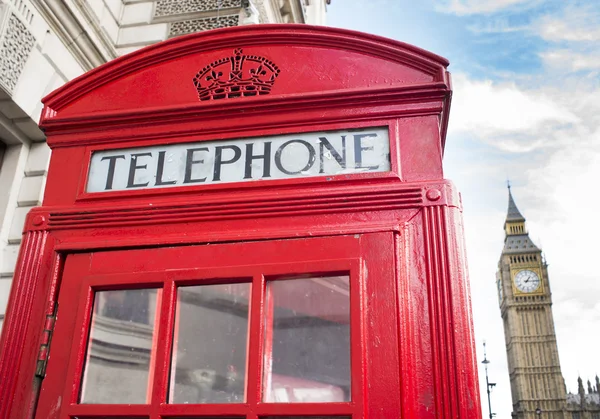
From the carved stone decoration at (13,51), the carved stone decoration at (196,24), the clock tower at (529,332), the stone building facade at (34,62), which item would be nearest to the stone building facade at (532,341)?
the clock tower at (529,332)

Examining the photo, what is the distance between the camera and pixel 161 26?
546cm

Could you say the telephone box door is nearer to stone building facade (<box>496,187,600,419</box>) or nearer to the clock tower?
the clock tower

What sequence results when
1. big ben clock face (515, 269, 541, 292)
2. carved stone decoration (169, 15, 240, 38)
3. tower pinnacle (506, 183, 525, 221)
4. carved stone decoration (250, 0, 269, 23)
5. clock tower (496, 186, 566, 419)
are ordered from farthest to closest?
tower pinnacle (506, 183, 525, 221), big ben clock face (515, 269, 541, 292), clock tower (496, 186, 566, 419), carved stone decoration (250, 0, 269, 23), carved stone decoration (169, 15, 240, 38)

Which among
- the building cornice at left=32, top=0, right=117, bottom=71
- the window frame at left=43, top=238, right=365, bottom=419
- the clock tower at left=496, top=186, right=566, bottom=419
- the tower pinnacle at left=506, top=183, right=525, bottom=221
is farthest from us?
the tower pinnacle at left=506, top=183, right=525, bottom=221

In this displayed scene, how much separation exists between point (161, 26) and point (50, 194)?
4.26m

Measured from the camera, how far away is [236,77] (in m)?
1.67

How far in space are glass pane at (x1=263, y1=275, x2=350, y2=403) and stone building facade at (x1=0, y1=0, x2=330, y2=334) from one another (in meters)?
3.18

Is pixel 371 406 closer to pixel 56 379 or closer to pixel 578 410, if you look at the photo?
pixel 56 379

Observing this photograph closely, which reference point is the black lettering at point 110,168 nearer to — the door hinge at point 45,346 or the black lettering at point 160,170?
Answer: the black lettering at point 160,170

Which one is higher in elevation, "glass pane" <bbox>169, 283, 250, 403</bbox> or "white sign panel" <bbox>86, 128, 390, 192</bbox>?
"white sign panel" <bbox>86, 128, 390, 192</bbox>

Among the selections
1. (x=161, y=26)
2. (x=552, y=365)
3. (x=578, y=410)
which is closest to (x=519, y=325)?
(x=552, y=365)

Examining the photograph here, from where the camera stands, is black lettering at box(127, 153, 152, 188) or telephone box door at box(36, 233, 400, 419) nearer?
telephone box door at box(36, 233, 400, 419)

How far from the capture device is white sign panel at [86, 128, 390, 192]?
4.79 feet

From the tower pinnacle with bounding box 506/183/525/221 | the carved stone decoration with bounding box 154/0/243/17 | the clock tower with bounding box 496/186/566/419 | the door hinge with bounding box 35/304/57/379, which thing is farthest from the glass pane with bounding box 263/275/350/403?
the tower pinnacle with bounding box 506/183/525/221
